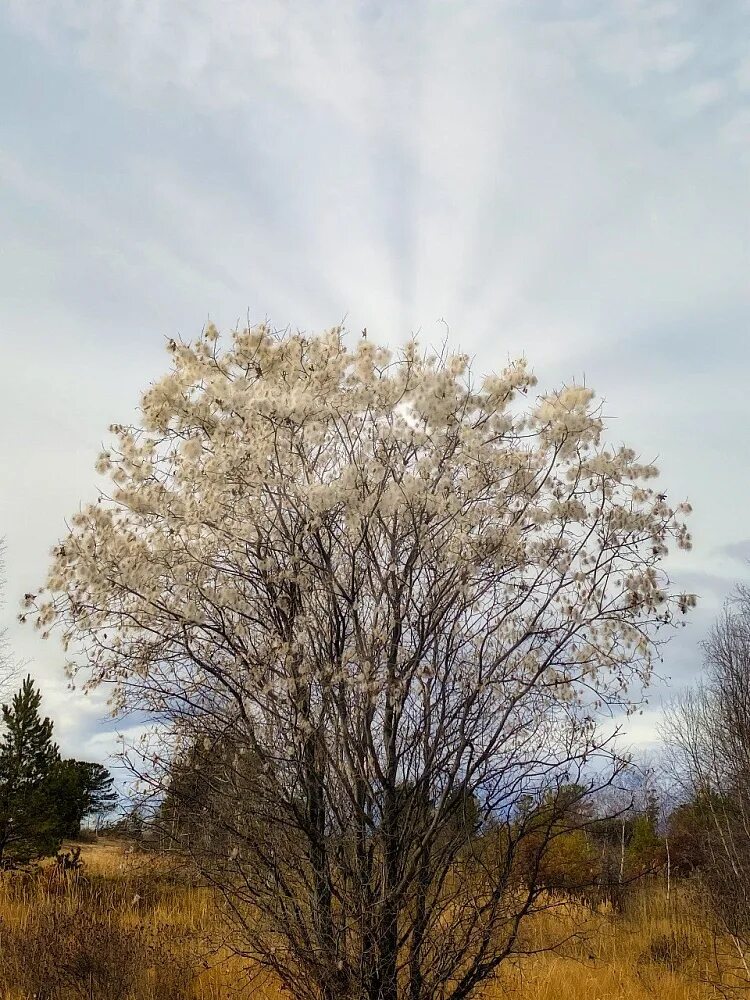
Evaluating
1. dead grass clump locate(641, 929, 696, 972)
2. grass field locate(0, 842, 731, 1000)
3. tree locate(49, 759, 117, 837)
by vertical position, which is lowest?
dead grass clump locate(641, 929, 696, 972)

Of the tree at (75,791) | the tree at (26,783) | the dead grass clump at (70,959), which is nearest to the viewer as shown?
the dead grass clump at (70,959)

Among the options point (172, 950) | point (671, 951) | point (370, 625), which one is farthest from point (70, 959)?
point (671, 951)

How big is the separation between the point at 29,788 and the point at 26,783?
13 cm

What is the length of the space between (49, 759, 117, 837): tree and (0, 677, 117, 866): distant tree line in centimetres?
4

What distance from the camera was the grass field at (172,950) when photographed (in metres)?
6.33

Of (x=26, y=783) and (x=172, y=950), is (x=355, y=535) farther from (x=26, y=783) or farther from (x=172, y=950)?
(x=26, y=783)

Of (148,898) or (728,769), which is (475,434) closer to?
(148,898)

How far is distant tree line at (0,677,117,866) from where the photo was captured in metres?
13.9

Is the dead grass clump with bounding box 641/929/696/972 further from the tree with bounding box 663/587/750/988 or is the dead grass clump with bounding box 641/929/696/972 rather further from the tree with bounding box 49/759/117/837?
the tree with bounding box 49/759/117/837

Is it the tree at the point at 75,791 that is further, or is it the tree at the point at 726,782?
the tree at the point at 75,791

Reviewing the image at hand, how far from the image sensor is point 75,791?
58.9ft

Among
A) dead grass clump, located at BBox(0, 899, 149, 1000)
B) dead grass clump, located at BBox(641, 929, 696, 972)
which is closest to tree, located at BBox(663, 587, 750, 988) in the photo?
dead grass clump, located at BBox(641, 929, 696, 972)

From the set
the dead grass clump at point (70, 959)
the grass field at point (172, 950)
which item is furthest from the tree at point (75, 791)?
the dead grass clump at point (70, 959)

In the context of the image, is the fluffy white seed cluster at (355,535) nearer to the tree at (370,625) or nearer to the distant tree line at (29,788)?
the tree at (370,625)
